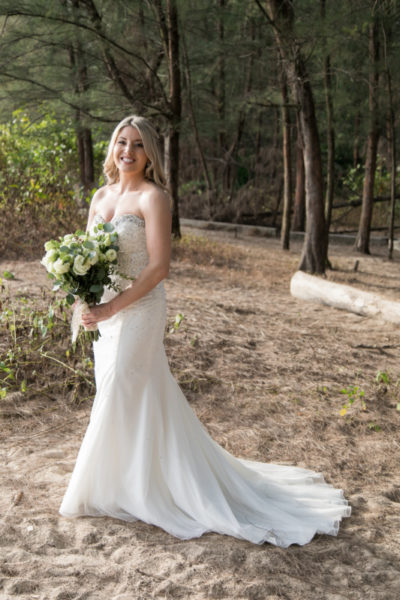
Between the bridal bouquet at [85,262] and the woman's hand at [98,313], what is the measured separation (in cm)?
3

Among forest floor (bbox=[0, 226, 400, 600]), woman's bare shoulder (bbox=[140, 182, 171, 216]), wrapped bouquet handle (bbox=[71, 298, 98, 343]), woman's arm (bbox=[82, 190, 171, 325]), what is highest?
woman's bare shoulder (bbox=[140, 182, 171, 216])

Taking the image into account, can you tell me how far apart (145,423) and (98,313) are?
0.60 meters

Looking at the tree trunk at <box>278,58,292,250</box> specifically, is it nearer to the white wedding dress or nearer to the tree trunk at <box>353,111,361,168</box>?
the tree trunk at <box>353,111,361,168</box>

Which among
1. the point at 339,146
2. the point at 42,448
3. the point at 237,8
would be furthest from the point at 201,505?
the point at 339,146

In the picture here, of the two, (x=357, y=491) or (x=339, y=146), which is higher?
(x=339, y=146)

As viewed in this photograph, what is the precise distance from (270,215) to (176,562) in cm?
1585

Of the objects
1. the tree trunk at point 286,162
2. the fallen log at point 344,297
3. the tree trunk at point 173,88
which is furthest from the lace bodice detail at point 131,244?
the tree trunk at point 286,162

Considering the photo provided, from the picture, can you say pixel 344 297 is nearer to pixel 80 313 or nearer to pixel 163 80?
pixel 80 313

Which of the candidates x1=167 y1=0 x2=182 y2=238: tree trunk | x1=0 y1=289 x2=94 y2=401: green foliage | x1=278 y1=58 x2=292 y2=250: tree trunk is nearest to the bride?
x1=0 y1=289 x2=94 y2=401: green foliage

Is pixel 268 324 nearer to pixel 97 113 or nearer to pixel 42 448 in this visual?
pixel 42 448

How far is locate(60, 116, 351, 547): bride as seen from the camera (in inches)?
118

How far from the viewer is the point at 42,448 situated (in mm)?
4039

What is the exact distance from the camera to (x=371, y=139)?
12695 millimetres

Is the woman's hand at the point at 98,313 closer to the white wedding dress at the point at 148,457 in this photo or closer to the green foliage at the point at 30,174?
the white wedding dress at the point at 148,457
